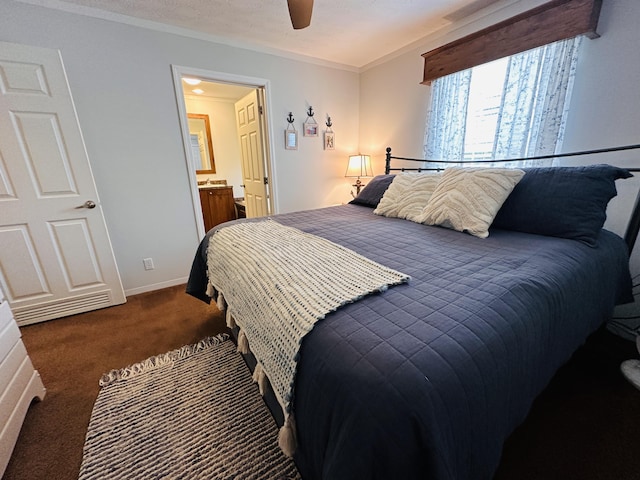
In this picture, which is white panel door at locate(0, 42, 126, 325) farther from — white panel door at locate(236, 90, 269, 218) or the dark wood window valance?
the dark wood window valance

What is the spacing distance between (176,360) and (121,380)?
29 centimetres

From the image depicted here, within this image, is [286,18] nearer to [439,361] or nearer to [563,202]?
[563,202]

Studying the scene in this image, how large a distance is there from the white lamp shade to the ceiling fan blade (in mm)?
2150

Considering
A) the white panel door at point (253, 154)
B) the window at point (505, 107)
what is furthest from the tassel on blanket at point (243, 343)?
the window at point (505, 107)

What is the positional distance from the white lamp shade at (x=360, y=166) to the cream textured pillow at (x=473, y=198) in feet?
6.33

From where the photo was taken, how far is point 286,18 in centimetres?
230

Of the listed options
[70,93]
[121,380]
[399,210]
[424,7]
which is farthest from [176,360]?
[424,7]

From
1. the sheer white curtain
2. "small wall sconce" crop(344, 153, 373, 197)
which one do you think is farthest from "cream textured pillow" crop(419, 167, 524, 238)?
"small wall sconce" crop(344, 153, 373, 197)

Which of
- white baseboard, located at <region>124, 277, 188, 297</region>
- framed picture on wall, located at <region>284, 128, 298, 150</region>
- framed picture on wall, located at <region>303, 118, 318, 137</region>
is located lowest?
white baseboard, located at <region>124, 277, 188, 297</region>

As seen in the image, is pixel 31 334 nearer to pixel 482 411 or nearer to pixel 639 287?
pixel 482 411

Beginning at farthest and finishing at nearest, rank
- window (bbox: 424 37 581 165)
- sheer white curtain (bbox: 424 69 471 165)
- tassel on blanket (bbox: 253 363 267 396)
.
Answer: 1. sheer white curtain (bbox: 424 69 471 165)
2. window (bbox: 424 37 581 165)
3. tassel on blanket (bbox: 253 363 267 396)

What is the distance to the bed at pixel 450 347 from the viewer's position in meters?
0.55

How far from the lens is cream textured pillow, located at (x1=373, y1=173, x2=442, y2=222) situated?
1.97 m

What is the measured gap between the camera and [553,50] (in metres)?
1.86
